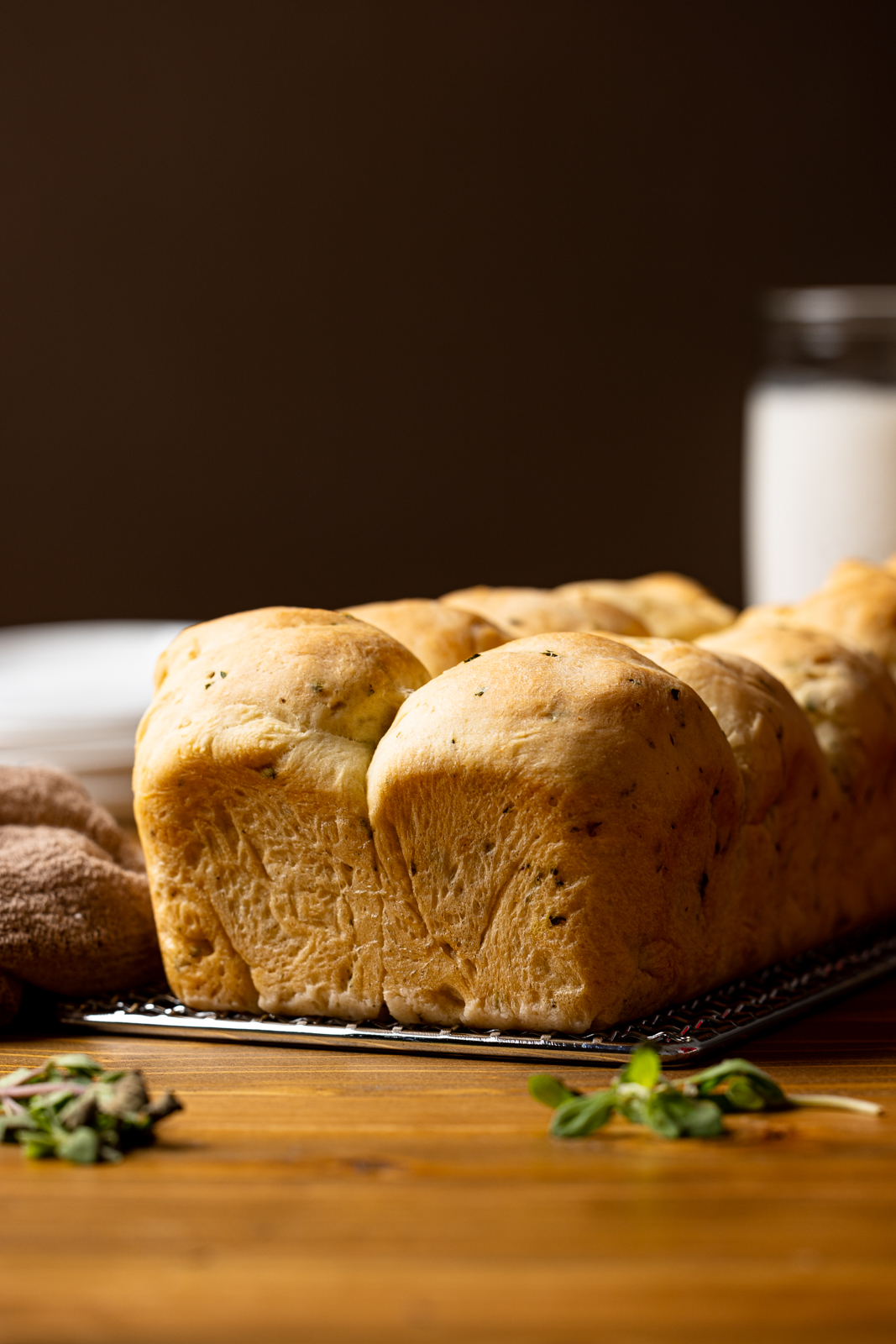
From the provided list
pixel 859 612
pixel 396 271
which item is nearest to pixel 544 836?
pixel 859 612

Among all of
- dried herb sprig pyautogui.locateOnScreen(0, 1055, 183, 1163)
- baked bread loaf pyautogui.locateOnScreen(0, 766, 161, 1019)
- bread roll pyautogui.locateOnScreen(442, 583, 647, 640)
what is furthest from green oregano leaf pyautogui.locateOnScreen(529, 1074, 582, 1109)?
bread roll pyautogui.locateOnScreen(442, 583, 647, 640)

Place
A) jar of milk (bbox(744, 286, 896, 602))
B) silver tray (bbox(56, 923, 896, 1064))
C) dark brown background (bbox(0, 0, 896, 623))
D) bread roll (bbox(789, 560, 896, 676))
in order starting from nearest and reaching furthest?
1. silver tray (bbox(56, 923, 896, 1064))
2. bread roll (bbox(789, 560, 896, 676))
3. jar of milk (bbox(744, 286, 896, 602))
4. dark brown background (bbox(0, 0, 896, 623))

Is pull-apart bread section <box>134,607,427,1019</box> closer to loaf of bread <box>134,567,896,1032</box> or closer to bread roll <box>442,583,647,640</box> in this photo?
loaf of bread <box>134,567,896,1032</box>

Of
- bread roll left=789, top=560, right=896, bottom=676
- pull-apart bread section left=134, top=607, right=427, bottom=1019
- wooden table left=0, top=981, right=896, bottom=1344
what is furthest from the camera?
bread roll left=789, top=560, right=896, bottom=676

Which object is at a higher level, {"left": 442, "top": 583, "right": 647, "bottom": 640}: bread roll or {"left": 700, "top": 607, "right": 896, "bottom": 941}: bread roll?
{"left": 442, "top": 583, "right": 647, "bottom": 640}: bread roll

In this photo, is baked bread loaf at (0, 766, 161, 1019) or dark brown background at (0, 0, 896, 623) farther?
dark brown background at (0, 0, 896, 623)

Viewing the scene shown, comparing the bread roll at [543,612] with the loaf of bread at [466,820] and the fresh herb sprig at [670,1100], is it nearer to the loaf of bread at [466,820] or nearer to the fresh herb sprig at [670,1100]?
the loaf of bread at [466,820]

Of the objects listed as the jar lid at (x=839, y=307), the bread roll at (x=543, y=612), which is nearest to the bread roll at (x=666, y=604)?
the bread roll at (x=543, y=612)
